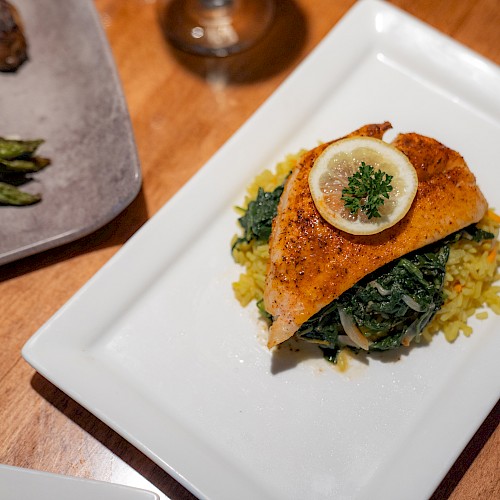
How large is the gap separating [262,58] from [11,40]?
65.2 inches

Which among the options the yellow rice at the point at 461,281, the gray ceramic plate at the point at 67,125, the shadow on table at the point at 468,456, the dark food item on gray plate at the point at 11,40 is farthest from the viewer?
the dark food item on gray plate at the point at 11,40

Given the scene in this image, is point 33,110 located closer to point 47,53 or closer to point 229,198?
point 47,53

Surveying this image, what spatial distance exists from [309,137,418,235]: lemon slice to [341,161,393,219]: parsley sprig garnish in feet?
0.10

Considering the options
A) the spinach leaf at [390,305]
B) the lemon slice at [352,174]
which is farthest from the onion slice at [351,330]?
the lemon slice at [352,174]

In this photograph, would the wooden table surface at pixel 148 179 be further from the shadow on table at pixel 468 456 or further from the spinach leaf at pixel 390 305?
the spinach leaf at pixel 390 305

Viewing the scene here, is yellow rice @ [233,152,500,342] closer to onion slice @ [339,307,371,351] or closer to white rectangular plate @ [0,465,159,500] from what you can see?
onion slice @ [339,307,371,351]

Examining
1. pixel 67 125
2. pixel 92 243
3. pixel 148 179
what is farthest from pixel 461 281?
pixel 67 125

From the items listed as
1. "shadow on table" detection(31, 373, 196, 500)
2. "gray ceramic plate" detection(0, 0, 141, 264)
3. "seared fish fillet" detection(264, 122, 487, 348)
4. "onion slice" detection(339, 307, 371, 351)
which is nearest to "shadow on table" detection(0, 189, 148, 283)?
"gray ceramic plate" detection(0, 0, 141, 264)

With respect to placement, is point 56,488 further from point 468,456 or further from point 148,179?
point 468,456

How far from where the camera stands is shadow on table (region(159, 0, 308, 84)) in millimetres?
4617

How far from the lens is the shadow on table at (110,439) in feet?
11.0

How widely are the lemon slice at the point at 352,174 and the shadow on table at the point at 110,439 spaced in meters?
1.52

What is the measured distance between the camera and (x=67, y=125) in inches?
167

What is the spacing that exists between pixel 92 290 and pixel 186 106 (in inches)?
61.7
